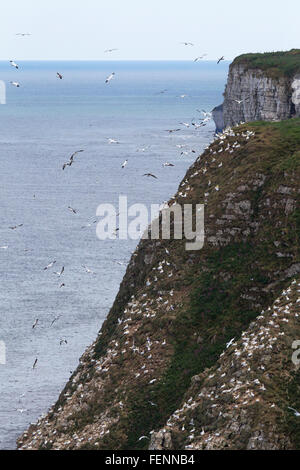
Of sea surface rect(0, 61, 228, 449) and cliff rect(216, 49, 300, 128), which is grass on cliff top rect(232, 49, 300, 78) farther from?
sea surface rect(0, 61, 228, 449)

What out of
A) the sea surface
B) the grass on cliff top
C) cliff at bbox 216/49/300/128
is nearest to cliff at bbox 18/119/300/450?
the sea surface

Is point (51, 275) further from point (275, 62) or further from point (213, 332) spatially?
point (213, 332)

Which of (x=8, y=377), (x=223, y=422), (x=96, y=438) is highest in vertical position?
(x=223, y=422)

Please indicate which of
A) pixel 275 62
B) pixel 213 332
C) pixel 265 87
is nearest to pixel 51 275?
pixel 265 87

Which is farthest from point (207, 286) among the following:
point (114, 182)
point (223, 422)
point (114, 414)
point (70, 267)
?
point (114, 182)

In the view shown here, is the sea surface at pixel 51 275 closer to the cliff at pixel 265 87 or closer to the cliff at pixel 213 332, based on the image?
the cliff at pixel 213 332
